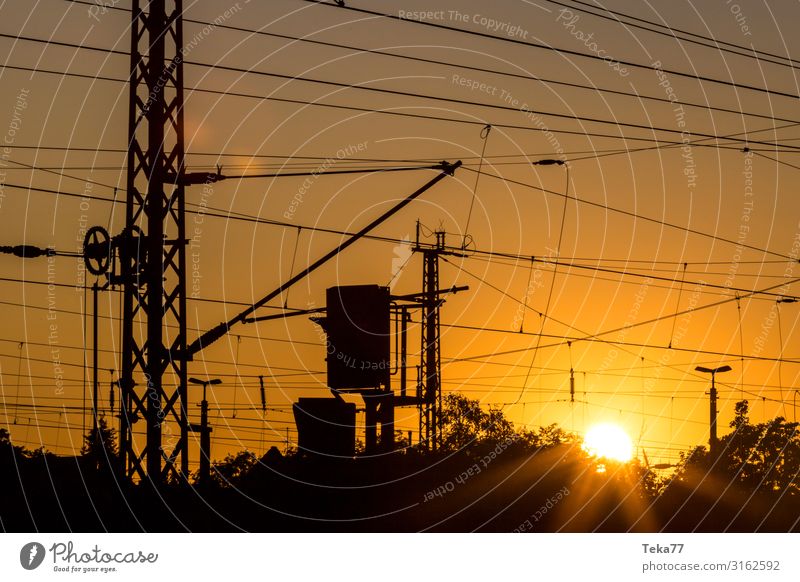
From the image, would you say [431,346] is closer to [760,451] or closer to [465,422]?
[465,422]

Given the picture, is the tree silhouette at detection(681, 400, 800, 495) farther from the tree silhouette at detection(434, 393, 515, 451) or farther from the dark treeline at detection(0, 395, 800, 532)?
the dark treeline at detection(0, 395, 800, 532)

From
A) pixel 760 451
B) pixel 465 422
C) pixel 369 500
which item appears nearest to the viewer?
pixel 369 500

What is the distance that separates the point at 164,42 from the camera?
2309 cm

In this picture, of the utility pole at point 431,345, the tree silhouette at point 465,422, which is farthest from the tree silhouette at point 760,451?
the utility pole at point 431,345

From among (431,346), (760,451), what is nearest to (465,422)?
(760,451)

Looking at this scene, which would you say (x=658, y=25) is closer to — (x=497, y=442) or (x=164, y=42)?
(x=164, y=42)

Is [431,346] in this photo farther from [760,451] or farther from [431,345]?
[760,451]

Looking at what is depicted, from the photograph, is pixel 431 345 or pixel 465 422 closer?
pixel 431 345

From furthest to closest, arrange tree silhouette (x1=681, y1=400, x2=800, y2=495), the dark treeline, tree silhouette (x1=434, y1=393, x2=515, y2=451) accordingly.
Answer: tree silhouette (x1=681, y1=400, x2=800, y2=495), tree silhouette (x1=434, y1=393, x2=515, y2=451), the dark treeline

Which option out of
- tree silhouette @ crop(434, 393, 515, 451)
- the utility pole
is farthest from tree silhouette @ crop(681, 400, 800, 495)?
the utility pole

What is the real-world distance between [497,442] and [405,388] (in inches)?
2257

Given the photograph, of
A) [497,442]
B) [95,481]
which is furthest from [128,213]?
[497,442]

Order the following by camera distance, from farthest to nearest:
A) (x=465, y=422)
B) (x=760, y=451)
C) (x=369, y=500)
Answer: (x=760, y=451)
(x=465, y=422)
(x=369, y=500)

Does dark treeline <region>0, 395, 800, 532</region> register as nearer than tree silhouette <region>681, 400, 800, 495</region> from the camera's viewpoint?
Yes
